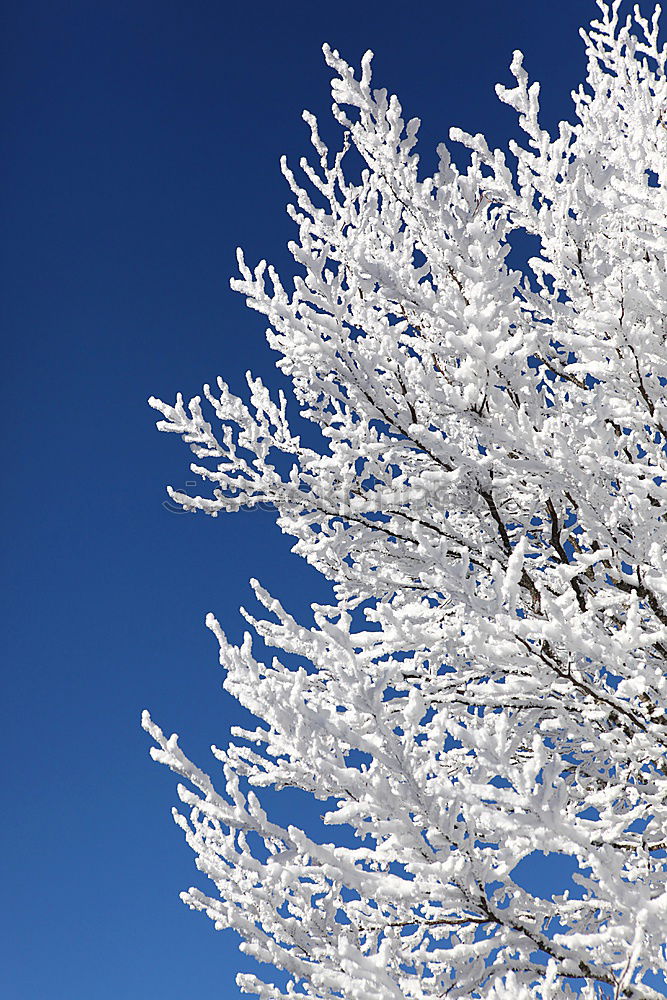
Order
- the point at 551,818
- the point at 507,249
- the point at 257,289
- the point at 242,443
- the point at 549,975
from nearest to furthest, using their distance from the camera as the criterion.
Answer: the point at 551,818
the point at 549,975
the point at 507,249
the point at 257,289
the point at 242,443

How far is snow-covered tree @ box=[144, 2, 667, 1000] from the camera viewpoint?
2178 mm

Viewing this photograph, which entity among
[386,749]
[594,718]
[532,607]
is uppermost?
[532,607]

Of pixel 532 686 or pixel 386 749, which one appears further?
pixel 532 686

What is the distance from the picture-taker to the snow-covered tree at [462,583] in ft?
7.14

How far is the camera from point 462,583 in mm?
2498

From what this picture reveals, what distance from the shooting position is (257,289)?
3912mm

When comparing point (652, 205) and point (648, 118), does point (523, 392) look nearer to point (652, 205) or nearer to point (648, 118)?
point (652, 205)

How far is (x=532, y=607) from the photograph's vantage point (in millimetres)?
3553

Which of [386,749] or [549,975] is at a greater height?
[386,749]

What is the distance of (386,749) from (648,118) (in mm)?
4137

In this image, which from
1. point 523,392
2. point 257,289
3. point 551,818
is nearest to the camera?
point 551,818

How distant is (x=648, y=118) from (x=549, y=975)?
14.8ft

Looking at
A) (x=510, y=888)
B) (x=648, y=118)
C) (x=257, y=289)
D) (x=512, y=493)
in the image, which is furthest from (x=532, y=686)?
(x=648, y=118)

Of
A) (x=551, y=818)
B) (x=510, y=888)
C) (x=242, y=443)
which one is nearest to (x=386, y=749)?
(x=551, y=818)
